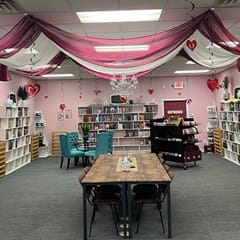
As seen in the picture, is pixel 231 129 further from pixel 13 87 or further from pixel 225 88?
pixel 13 87

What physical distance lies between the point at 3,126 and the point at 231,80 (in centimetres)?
730

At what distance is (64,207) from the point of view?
4.96m

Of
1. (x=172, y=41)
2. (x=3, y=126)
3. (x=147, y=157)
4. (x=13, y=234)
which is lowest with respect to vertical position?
(x=13, y=234)

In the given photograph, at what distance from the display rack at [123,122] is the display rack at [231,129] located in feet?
9.26

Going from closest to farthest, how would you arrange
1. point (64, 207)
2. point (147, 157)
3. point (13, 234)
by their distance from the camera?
point (13, 234) → point (64, 207) → point (147, 157)

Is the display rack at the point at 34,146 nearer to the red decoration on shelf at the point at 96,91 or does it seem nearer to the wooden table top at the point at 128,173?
the red decoration on shelf at the point at 96,91

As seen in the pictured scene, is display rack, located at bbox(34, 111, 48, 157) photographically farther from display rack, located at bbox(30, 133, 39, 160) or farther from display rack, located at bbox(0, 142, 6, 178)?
display rack, located at bbox(0, 142, 6, 178)

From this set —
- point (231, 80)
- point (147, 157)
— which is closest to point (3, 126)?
point (147, 157)

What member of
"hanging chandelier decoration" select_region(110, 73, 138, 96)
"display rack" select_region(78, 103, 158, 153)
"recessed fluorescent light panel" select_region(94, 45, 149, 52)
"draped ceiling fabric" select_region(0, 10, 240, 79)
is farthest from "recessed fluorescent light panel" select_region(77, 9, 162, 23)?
"display rack" select_region(78, 103, 158, 153)

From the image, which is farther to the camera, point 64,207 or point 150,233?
point 64,207

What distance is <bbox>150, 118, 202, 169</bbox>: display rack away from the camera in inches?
324

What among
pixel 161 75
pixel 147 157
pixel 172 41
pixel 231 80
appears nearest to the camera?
pixel 172 41

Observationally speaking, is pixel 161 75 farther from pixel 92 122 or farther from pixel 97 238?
pixel 97 238

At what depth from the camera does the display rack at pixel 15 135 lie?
827cm
